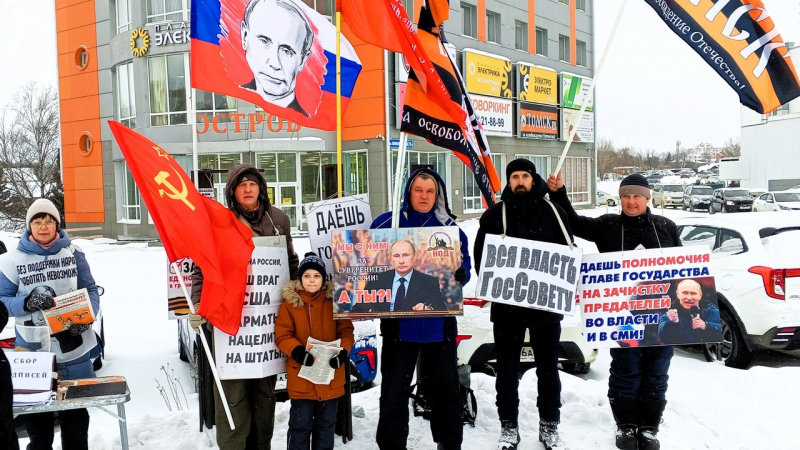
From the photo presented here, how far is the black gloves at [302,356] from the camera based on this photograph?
12.9 feet

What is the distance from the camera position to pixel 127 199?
27516mm

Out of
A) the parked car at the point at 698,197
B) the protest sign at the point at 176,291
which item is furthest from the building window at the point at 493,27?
the protest sign at the point at 176,291

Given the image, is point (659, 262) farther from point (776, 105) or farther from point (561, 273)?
point (776, 105)

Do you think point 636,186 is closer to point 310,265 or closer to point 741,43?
point 741,43

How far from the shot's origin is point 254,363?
13.4 feet

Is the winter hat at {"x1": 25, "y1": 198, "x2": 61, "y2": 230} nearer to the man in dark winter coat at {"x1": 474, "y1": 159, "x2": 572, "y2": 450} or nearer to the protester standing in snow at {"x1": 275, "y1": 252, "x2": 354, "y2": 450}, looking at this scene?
the protester standing in snow at {"x1": 275, "y1": 252, "x2": 354, "y2": 450}

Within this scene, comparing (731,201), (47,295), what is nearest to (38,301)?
(47,295)

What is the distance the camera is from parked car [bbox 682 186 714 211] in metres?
37.1

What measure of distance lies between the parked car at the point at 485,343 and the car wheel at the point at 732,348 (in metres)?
1.99

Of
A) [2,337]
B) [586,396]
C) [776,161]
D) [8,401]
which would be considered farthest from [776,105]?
[776,161]

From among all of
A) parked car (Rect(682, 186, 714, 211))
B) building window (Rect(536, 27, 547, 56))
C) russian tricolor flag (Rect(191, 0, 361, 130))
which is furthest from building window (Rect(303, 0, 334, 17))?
parked car (Rect(682, 186, 714, 211))

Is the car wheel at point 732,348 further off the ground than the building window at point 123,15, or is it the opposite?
the building window at point 123,15

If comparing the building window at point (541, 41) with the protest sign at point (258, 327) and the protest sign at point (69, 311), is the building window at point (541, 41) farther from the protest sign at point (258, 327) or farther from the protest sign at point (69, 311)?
the protest sign at point (69, 311)

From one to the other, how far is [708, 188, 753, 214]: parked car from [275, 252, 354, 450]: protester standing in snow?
3293 centimetres
